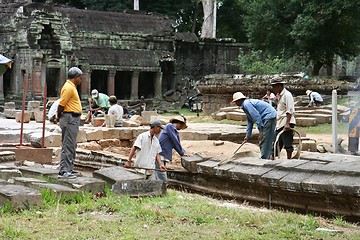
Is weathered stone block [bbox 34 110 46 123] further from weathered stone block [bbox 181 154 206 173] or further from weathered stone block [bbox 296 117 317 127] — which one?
weathered stone block [bbox 181 154 206 173]

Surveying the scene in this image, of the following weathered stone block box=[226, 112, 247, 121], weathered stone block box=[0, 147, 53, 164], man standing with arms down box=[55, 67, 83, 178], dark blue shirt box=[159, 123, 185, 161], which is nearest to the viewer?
man standing with arms down box=[55, 67, 83, 178]

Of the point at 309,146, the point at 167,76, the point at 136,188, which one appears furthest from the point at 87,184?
the point at 167,76

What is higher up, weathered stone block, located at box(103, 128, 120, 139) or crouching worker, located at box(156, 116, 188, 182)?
crouching worker, located at box(156, 116, 188, 182)

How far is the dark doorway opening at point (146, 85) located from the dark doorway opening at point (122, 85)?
1.13 metres

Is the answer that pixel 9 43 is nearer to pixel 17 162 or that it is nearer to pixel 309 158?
pixel 17 162

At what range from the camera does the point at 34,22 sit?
117 ft

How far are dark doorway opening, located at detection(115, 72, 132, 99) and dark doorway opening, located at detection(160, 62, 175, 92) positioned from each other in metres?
2.46

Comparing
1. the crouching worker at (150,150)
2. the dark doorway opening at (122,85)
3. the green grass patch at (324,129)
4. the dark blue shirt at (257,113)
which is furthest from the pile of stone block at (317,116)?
the dark doorway opening at (122,85)

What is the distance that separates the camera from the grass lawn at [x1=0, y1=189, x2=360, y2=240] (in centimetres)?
632

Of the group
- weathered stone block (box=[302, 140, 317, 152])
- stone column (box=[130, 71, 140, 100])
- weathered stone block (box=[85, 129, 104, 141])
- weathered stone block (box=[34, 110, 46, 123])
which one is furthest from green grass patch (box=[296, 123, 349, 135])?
stone column (box=[130, 71, 140, 100])

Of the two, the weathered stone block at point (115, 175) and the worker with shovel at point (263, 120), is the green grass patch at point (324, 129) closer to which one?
the worker with shovel at point (263, 120)

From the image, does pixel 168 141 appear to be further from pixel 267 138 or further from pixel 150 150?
pixel 267 138

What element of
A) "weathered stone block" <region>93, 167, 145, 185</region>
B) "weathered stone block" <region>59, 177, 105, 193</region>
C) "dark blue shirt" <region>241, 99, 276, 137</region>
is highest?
"dark blue shirt" <region>241, 99, 276, 137</region>

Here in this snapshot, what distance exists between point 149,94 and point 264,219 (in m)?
36.0
